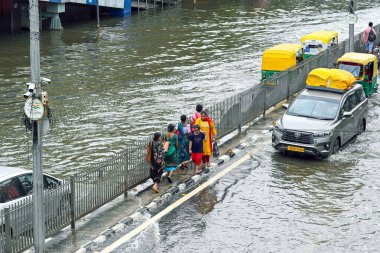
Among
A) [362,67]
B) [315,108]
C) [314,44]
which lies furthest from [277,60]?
[315,108]

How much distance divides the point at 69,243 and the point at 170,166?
4.33 metres

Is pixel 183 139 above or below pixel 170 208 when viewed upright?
A: above

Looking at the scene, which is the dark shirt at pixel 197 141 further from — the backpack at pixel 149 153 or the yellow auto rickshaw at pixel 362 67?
the yellow auto rickshaw at pixel 362 67

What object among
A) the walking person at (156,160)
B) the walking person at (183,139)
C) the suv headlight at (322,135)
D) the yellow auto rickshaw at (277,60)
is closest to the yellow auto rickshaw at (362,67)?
the yellow auto rickshaw at (277,60)

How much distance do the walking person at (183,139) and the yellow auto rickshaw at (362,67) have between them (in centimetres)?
1114

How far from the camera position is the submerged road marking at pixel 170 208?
15.2m

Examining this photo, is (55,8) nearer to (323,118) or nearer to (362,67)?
(362,67)

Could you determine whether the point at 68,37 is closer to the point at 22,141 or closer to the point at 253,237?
the point at 22,141

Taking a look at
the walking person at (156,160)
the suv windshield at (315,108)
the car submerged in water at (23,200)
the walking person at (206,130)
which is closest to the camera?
the car submerged in water at (23,200)

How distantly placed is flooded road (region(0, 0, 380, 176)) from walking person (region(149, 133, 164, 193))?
403 cm

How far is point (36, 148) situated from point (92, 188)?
2.72m

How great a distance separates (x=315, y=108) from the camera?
73.7ft

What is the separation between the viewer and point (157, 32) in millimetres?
51000

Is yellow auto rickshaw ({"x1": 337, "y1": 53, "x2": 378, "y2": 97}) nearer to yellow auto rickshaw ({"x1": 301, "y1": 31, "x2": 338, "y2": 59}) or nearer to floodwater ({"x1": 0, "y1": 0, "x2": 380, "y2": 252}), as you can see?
floodwater ({"x1": 0, "y1": 0, "x2": 380, "y2": 252})
